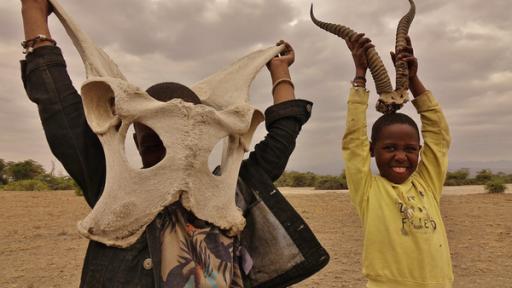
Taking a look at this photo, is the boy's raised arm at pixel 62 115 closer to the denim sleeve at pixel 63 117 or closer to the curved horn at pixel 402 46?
the denim sleeve at pixel 63 117

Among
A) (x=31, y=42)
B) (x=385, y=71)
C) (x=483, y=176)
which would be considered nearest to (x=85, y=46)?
(x=31, y=42)

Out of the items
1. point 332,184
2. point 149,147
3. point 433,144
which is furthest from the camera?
point 332,184

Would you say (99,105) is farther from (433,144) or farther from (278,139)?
(433,144)

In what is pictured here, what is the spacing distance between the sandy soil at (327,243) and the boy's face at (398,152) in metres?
3.15

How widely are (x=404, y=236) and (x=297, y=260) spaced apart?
89 centimetres

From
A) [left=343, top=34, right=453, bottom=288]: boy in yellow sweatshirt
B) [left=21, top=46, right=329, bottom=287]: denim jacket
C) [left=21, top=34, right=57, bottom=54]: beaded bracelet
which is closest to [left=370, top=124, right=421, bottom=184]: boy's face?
[left=343, top=34, right=453, bottom=288]: boy in yellow sweatshirt

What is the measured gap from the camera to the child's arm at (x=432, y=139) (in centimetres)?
258

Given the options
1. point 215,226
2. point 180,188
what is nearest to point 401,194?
point 215,226

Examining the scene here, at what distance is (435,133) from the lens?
2.62m

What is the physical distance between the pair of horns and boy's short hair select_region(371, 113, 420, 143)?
74 millimetres

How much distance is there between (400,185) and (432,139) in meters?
0.39

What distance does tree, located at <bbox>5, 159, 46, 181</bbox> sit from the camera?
27.1 metres

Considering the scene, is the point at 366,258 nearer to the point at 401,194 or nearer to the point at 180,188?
the point at 401,194

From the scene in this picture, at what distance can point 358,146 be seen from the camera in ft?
7.81
